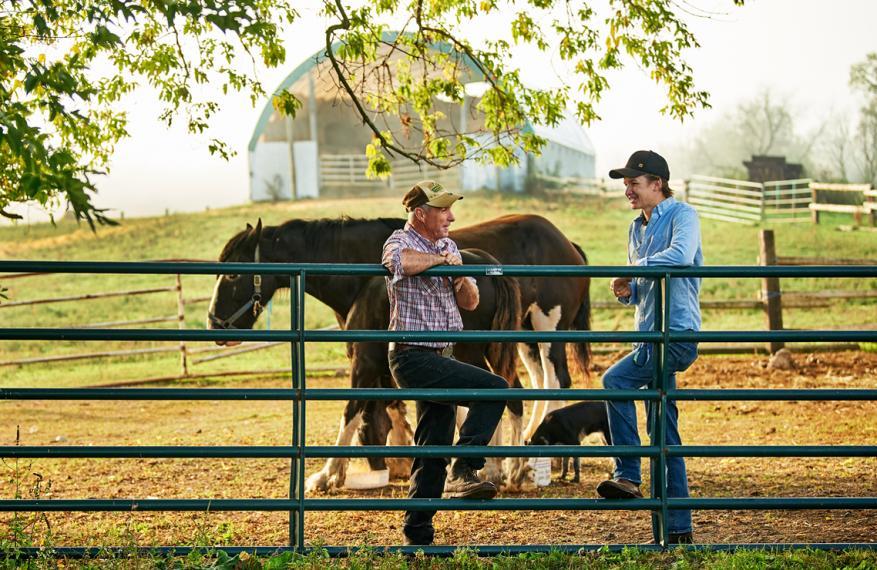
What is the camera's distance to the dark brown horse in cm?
813

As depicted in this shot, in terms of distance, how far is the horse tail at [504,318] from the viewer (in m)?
8.12

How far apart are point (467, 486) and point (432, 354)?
2.24ft

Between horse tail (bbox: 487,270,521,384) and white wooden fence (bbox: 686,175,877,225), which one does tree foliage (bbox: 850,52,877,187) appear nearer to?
white wooden fence (bbox: 686,175,877,225)

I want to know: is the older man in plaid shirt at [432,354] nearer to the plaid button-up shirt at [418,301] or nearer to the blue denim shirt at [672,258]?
the plaid button-up shirt at [418,301]

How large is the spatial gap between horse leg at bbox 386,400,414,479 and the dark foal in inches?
42.6

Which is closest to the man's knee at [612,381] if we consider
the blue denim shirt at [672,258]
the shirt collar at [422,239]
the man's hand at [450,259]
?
the blue denim shirt at [672,258]

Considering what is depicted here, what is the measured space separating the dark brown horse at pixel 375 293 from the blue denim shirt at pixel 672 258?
2439 mm

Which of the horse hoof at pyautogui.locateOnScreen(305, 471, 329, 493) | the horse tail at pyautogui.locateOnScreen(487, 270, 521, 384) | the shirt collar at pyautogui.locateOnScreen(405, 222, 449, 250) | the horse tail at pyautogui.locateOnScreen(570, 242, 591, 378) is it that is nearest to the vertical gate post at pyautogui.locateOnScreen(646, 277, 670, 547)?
the shirt collar at pyautogui.locateOnScreen(405, 222, 449, 250)

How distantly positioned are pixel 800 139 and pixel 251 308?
113 ft

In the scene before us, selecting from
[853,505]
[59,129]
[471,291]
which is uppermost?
[59,129]

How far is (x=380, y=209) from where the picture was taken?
3058 centimetres

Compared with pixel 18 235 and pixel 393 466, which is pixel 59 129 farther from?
pixel 18 235

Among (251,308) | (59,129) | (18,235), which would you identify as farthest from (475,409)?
(18,235)

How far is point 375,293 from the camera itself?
825cm
